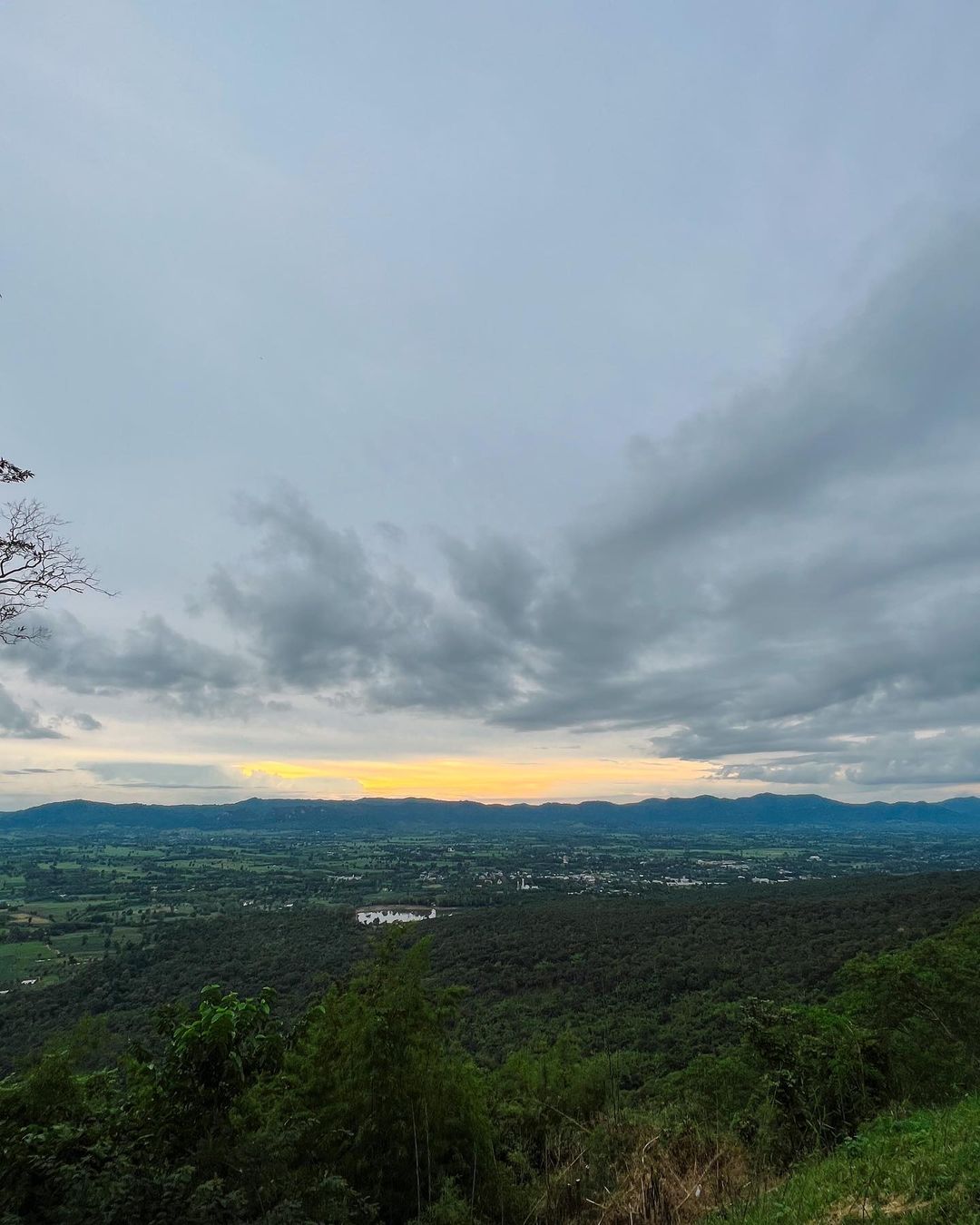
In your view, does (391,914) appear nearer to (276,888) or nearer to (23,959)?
(23,959)

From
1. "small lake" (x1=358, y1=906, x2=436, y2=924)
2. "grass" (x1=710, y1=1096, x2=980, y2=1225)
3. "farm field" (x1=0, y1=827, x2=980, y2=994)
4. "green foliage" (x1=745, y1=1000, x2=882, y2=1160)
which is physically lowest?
"farm field" (x1=0, y1=827, x2=980, y2=994)

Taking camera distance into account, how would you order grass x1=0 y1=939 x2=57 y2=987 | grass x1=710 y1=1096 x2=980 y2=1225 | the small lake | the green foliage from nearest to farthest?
1. grass x1=710 y1=1096 x2=980 y2=1225
2. the green foliage
3. grass x1=0 y1=939 x2=57 y2=987
4. the small lake

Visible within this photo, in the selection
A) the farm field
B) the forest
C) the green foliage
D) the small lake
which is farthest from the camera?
the small lake

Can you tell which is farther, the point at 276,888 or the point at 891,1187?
the point at 276,888

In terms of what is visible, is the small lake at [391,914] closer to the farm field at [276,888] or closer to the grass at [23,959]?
the farm field at [276,888]

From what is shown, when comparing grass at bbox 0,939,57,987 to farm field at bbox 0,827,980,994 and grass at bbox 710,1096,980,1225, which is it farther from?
grass at bbox 710,1096,980,1225

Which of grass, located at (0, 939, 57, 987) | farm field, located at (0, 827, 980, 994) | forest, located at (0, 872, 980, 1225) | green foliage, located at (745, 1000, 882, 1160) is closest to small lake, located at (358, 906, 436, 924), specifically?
farm field, located at (0, 827, 980, 994)

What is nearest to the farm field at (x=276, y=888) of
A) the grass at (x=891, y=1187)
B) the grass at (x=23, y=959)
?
the grass at (x=23, y=959)

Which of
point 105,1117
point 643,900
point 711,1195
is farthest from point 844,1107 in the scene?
point 643,900

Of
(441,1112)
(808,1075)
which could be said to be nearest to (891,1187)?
(441,1112)
